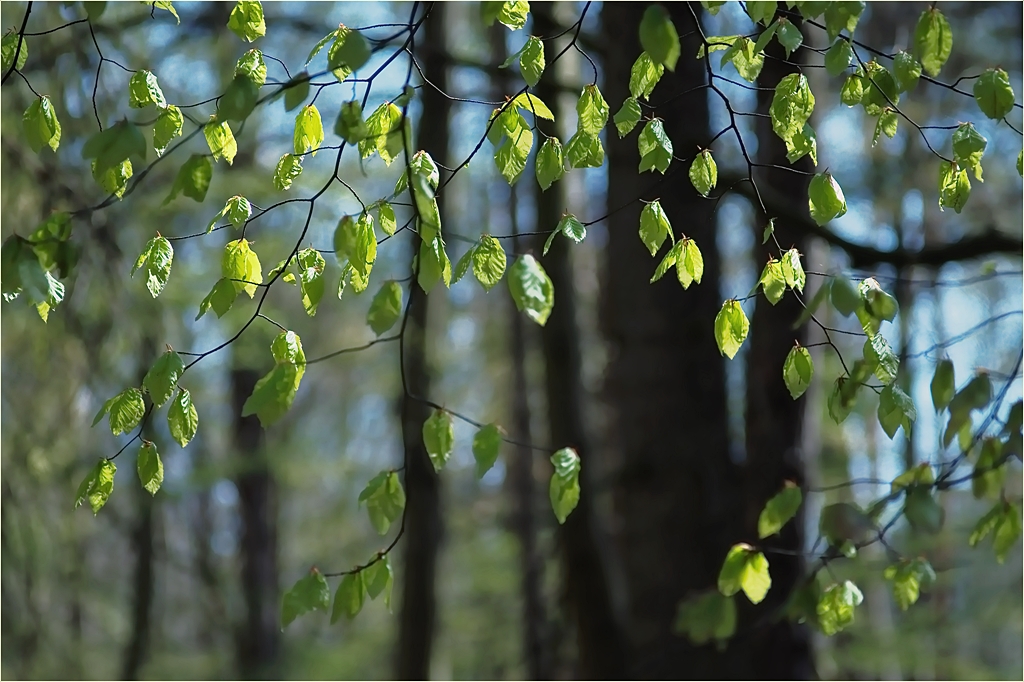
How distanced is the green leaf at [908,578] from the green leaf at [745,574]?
0.33 metres

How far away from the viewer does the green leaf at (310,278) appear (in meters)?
1.64

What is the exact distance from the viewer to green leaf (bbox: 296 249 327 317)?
64.7 inches

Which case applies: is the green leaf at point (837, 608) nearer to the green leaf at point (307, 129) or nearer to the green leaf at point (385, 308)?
the green leaf at point (385, 308)

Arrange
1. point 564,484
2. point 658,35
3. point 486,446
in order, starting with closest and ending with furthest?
point 658,35, point 486,446, point 564,484

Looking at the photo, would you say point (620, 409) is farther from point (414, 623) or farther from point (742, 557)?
point (414, 623)

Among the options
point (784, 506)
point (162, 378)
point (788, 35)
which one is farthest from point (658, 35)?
point (784, 506)

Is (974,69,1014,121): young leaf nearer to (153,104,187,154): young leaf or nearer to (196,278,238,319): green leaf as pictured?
(196,278,238,319): green leaf

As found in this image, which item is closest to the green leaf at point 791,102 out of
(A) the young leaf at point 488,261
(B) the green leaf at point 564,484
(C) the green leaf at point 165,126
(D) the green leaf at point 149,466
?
(A) the young leaf at point 488,261

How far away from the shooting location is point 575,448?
3947mm

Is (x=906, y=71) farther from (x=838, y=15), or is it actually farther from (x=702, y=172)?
(x=702, y=172)

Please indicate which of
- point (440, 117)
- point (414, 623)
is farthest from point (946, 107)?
point (414, 623)

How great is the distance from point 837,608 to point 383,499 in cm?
102

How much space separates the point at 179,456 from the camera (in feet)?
28.8

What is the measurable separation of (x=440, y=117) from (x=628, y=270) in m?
1.93
